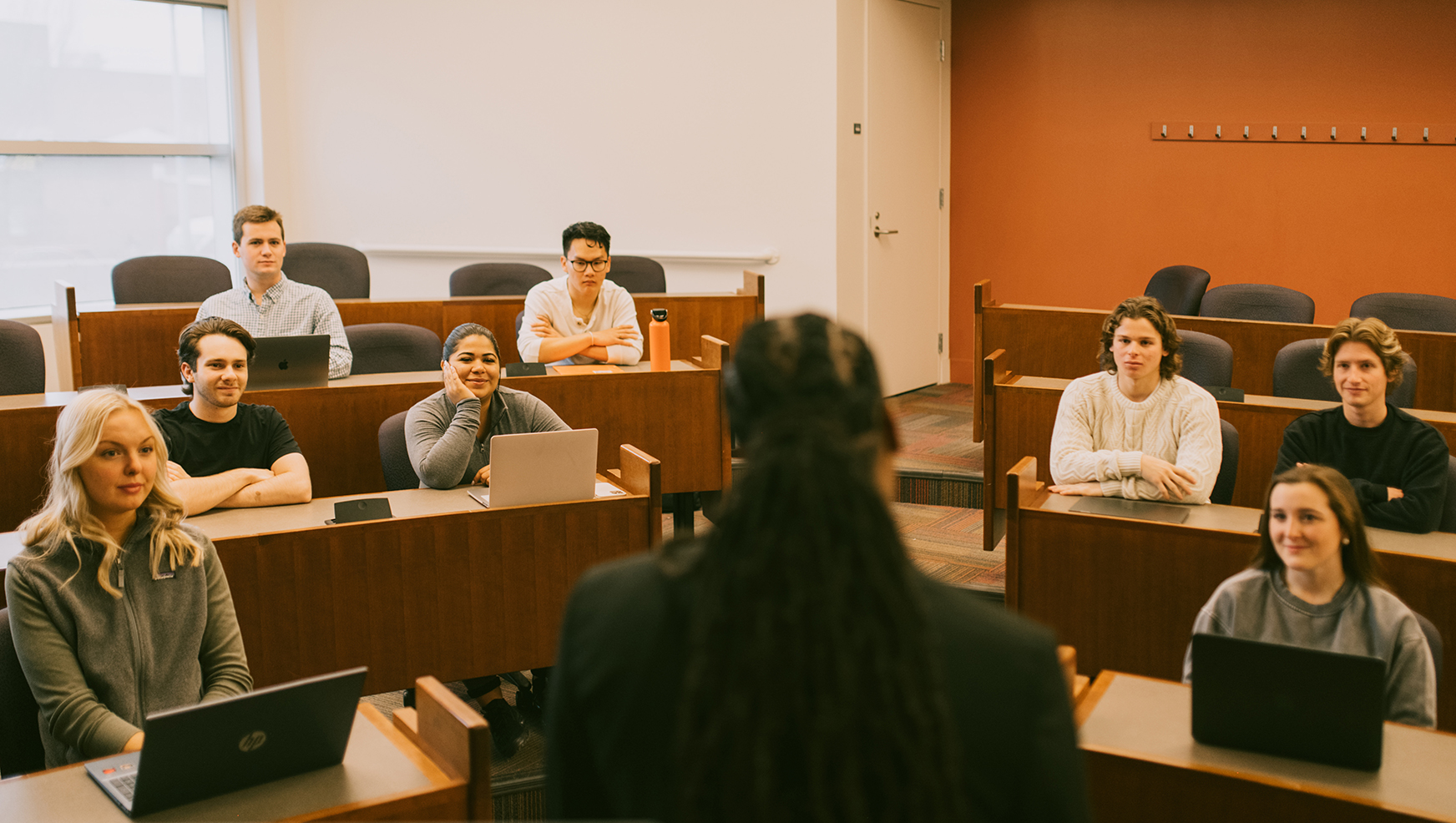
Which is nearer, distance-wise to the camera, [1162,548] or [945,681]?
[945,681]

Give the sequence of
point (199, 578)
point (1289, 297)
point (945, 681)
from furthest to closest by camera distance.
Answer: point (1289, 297) → point (199, 578) → point (945, 681)

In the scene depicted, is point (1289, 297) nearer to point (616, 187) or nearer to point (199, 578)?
point (616, 187)

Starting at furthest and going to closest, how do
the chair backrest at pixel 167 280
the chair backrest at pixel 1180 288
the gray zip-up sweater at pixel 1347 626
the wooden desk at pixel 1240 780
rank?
1. the chair backrest at pixel 1180 288
2. the chair backrest at pixel 167 280
3. the gray zip-up sweater at pixel 1347 626
4. the wooden desk at pixel 1240 780

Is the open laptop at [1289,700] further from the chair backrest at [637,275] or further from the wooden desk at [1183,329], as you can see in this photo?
the chair backrest at [637,275]

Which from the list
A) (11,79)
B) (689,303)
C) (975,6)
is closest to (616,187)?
(689,303)

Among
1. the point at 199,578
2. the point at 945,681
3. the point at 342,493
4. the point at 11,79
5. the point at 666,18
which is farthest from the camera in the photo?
the point at 666,18

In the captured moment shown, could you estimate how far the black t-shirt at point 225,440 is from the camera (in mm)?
3123

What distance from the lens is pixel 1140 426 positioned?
347 centimetres

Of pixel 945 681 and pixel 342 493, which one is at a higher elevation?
pixel 945 681

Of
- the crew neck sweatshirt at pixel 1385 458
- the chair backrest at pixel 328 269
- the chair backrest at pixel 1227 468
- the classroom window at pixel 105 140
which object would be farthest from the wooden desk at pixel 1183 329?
the classroom window at pixel 105 140

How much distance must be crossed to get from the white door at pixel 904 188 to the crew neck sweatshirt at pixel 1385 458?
3377 millimetres

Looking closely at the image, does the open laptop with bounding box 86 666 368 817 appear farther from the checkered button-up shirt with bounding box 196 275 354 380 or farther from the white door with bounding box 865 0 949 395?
the white door with bounding box 865 0 949 395

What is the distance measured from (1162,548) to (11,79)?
6068 mm

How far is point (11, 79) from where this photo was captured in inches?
242
